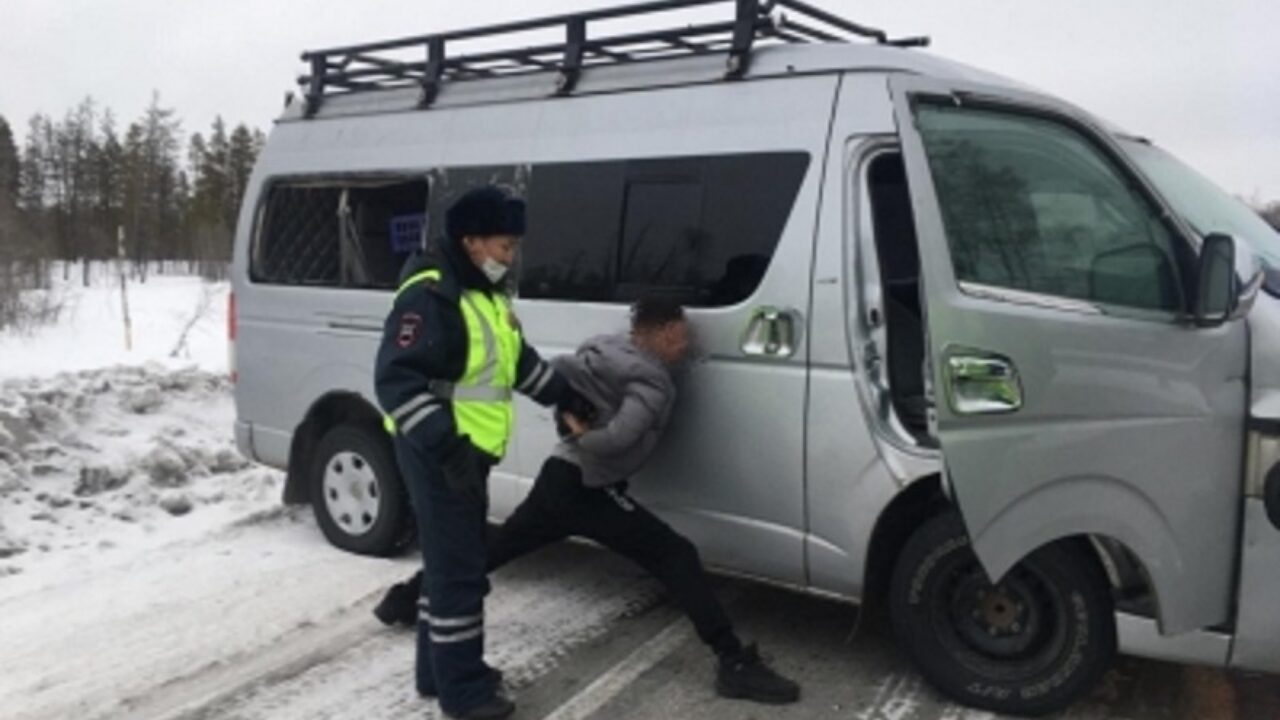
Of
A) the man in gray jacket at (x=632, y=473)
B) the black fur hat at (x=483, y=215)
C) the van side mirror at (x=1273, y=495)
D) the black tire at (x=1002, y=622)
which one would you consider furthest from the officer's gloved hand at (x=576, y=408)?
the van side mirror at (x=1273, y=495)

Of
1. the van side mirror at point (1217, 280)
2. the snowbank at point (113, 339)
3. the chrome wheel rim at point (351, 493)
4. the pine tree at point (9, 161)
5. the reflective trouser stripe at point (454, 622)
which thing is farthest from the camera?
the pine tree at point (9, 161)

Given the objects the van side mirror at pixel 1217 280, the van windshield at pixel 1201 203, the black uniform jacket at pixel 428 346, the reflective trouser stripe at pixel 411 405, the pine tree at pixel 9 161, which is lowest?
the reflective trouser stripe at pixel 411 405

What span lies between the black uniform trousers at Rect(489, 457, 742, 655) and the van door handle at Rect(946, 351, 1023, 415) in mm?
1329

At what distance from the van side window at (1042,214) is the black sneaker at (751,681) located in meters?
1.60

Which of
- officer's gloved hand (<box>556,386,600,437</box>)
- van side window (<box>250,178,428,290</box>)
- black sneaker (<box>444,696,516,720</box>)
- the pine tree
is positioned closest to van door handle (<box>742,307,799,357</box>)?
officer's gloved hand (<box>556,386,600,437</box>)

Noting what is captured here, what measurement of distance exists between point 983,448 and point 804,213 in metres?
1.23

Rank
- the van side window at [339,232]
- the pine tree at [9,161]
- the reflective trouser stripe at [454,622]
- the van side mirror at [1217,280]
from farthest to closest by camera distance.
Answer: the pine tree at [9,161], the van side window at [339,232], the reflective trouser stripe at [454,622], the van side mirror at [1217,280]

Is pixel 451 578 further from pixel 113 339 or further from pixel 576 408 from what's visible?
pixel 113 339

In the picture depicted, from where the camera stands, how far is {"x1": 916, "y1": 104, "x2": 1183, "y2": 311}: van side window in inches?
138

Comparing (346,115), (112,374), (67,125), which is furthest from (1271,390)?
(67,125)

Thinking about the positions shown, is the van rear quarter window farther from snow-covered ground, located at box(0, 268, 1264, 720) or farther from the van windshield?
snow-covered ground, located at box(0, 268, 1264, 720)

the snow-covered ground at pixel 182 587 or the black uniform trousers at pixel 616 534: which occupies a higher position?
the black uniform trousers at pixel 616 534

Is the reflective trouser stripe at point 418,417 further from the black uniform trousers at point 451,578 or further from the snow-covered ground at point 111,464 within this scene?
the snow-covered ground at point 111,464

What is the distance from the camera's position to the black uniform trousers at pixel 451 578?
374cm
